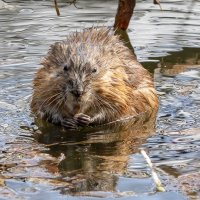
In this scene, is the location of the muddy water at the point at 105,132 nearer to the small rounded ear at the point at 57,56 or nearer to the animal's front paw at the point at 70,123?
the animal's front paw at the point at 70,123

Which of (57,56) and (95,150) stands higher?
(57,56)

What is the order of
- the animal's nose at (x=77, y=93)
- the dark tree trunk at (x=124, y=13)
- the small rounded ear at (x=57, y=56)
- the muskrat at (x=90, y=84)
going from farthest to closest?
the dark tree trunk at (x=124, y=13) → the small rounded ear at (x=57, y=56) → the muskrat at (x=90, y=84) → the animal's nose at (x=77, y=93)

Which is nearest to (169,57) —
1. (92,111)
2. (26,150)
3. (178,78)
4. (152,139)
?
(178,78)

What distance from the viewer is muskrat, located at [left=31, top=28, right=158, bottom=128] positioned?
6.33 m

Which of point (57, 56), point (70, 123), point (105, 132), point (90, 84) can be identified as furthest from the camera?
point (57, 56)

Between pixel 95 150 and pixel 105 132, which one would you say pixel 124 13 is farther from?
pixel 95 150

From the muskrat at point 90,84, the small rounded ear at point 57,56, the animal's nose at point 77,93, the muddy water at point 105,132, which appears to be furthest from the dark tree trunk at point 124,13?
the animal's nose at point 77,93

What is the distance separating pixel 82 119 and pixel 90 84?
1.15 ft

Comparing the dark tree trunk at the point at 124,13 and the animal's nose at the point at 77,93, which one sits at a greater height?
the animal's nose at the point at 77,93

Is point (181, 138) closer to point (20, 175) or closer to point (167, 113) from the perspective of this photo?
point (167, 113)

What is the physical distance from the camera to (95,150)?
5766mm

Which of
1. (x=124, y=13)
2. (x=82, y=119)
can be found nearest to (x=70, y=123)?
(x=82, y=119)

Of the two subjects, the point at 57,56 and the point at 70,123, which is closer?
the point at 70,123

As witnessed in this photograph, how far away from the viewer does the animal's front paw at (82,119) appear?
651cm
